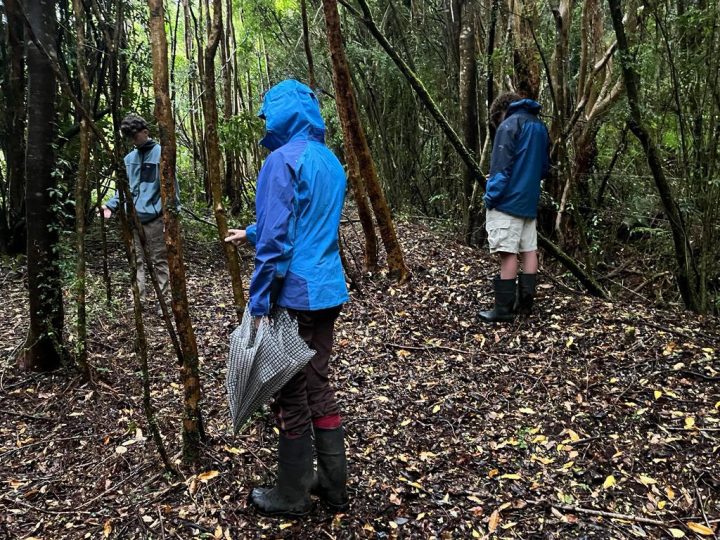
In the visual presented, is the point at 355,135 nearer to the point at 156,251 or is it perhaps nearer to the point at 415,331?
the point at 415,331

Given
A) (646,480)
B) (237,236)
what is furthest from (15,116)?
(646,480)

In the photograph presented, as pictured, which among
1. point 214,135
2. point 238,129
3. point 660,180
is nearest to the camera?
point 214,135

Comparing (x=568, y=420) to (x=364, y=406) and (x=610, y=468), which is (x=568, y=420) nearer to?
(x=610, y=468)

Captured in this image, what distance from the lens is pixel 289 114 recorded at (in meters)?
2.36

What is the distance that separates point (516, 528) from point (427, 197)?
286 inches

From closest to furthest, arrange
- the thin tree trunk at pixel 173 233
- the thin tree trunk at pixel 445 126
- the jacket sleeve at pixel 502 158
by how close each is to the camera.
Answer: the thin tree trunk at pixel 173 233 < the jacket sleeve at pixel 502 158 < the thin tree trunk at pixel 445 126

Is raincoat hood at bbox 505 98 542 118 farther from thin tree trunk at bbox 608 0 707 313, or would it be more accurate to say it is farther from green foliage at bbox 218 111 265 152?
green foliage at bbox 218 111 265 152

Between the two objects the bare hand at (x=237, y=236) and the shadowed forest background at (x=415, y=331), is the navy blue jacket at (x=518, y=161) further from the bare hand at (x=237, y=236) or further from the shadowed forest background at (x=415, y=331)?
the bare hand at (x=237, y=236)

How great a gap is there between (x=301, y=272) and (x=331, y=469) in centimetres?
97

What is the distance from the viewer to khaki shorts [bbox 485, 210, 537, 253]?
4273 millimetres

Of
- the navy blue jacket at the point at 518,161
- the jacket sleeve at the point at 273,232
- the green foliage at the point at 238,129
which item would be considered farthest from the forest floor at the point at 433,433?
the green foliage at the point at 238,129

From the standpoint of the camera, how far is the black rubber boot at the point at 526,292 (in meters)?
4.41

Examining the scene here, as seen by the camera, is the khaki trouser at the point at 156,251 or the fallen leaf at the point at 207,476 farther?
the khaki trouser at the point at 156,251

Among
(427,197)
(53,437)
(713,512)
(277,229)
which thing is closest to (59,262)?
(53,437)
